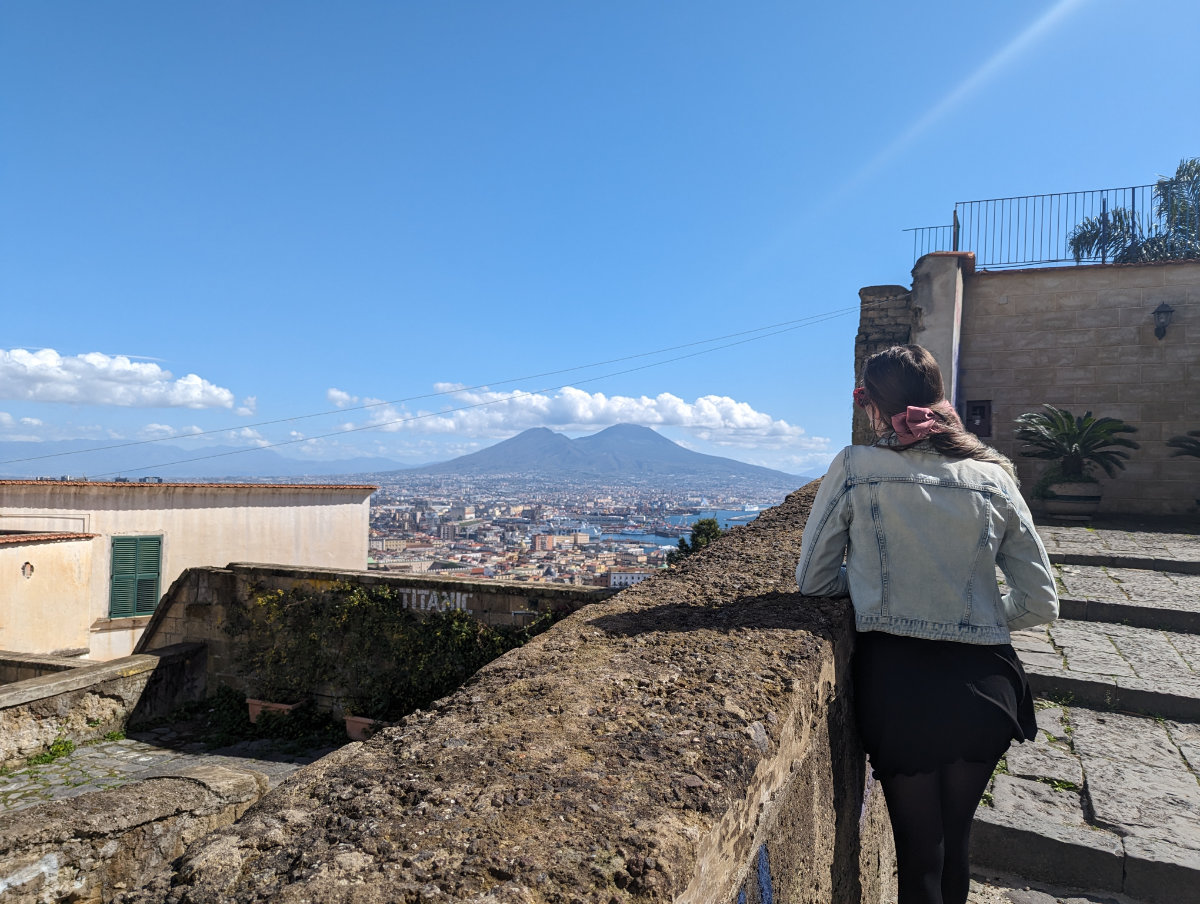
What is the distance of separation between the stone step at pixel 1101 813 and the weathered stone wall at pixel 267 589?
3638mm

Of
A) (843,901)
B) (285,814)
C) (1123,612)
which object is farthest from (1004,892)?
(1123,612)

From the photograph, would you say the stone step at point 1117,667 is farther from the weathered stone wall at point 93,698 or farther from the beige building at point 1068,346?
the weathered stone wall at point 93,698

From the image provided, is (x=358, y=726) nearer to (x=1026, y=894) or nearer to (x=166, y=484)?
(x=1026, y=894)

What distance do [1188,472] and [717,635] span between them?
11.3 metres

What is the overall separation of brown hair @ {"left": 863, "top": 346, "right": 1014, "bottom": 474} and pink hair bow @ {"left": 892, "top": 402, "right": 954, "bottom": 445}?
2 centimetres

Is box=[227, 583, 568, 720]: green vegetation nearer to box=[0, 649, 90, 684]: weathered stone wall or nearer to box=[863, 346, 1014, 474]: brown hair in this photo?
box=[0, 649, 90, 684]: weathered stone wall

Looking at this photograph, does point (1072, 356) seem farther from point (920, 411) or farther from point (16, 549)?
point (16, 549)

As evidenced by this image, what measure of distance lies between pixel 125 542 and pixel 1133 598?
46.9 ft

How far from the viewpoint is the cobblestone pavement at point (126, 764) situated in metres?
5.38

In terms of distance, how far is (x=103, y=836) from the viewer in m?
2.49

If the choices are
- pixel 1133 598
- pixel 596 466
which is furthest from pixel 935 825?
pixel 596 466

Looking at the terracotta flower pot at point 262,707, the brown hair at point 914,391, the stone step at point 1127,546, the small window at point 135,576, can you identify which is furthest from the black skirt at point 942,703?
the small window at point 135,576

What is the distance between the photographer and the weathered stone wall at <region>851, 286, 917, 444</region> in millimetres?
10312

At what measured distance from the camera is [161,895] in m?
0.88
